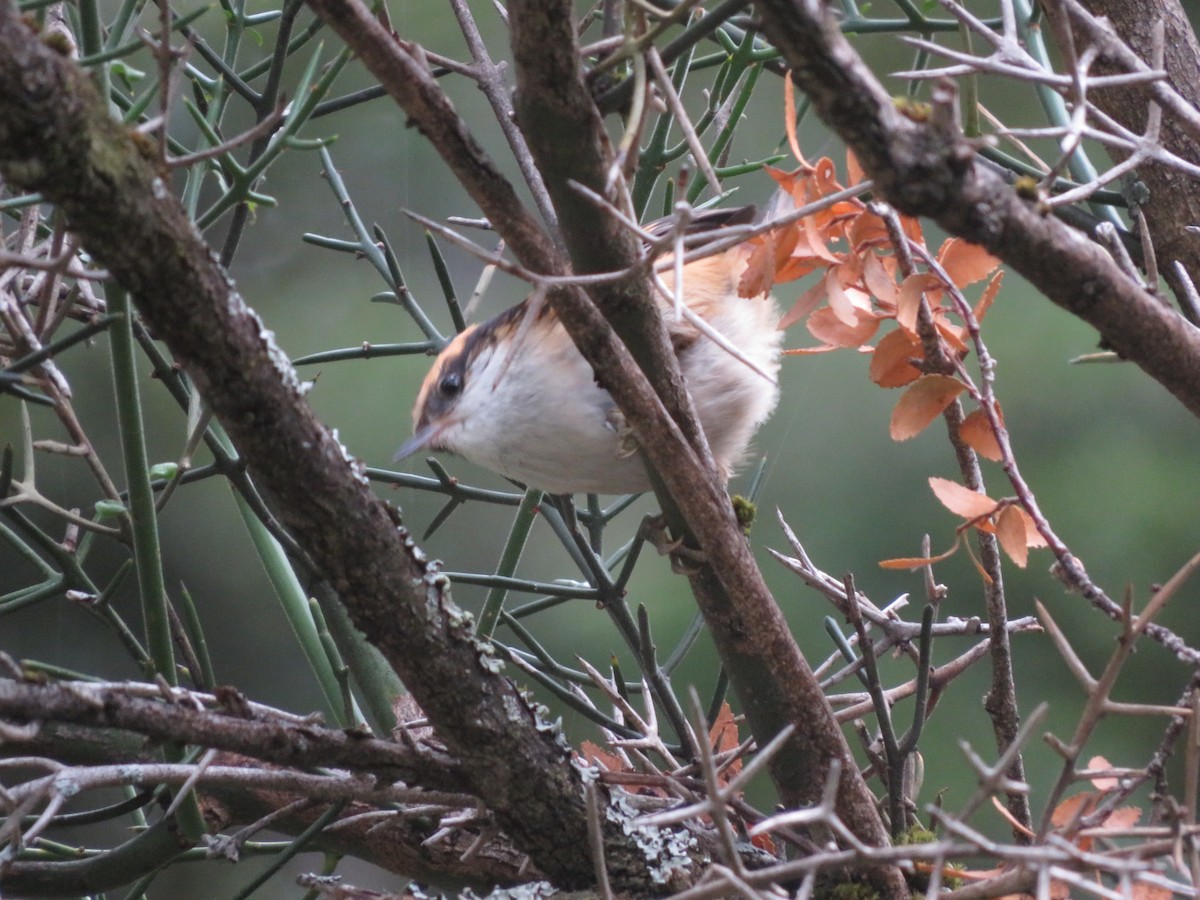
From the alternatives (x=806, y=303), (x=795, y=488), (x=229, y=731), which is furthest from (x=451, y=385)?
(x=795, y=488)

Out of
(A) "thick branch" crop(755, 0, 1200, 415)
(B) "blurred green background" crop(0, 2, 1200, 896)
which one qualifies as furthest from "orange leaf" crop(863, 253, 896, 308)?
(B) "blurred green background" crop(0, 2, 1200, 896)

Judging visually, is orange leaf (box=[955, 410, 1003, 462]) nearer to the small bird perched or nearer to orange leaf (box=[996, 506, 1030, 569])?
orange leaf (box=[996, 506, 1030, 569])

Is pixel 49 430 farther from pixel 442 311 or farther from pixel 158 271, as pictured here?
pixel 158 271

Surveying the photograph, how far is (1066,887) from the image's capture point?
3.27 feet

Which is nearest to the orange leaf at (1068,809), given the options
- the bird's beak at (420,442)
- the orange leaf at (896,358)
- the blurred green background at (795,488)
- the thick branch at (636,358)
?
the thick branch at (636,358)

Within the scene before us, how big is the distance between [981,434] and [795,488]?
11.0 ft

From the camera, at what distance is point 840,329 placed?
118 cm

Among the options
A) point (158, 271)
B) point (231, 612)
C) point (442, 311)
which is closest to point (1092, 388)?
point (442, 311)

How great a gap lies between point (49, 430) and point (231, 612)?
93 centimetres

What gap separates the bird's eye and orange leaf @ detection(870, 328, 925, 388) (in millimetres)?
964

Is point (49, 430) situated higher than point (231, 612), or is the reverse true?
point (49, 430)

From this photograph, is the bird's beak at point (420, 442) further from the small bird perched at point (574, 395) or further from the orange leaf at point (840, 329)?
the orange leaf at point (840, 329)

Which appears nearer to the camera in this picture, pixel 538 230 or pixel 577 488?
pixel 538 230

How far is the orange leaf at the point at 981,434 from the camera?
1.13 metres
